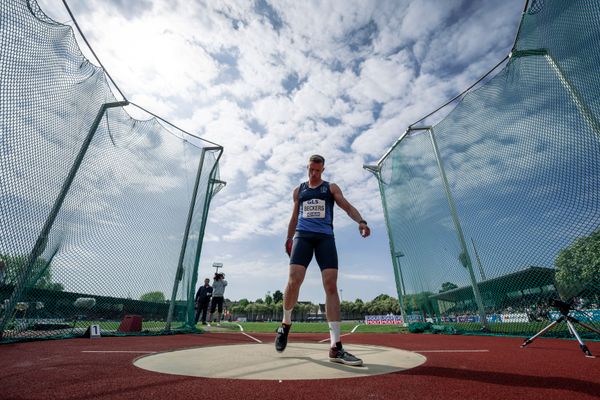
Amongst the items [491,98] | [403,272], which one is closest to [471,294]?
[403,272]

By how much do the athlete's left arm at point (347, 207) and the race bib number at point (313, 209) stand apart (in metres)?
0.19

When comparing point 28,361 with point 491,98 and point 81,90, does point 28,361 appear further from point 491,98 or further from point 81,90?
point 491,98

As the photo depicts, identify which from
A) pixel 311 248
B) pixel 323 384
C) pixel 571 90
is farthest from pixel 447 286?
pixel 323 384

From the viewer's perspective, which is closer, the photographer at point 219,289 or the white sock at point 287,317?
the white sock at point 287,317

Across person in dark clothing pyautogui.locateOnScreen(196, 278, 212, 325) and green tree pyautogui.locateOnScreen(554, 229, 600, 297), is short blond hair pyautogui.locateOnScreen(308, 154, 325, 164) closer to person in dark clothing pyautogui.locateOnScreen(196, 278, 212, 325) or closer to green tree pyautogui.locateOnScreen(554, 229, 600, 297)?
green tree pyautogui.locateOnScreen(554, 229, 600, 297)

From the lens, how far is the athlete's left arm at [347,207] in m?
2.92

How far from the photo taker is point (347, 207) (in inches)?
122

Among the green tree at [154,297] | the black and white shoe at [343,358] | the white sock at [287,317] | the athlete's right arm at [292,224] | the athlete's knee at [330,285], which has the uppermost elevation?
the athlete's right arm at [292,224]

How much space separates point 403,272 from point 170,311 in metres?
6.14

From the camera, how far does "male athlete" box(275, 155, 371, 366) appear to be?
2.75 meters

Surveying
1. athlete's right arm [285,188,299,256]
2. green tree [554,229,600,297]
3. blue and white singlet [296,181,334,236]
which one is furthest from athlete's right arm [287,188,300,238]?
green tree [554,229,600,297]

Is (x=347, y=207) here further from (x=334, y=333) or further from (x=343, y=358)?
(x=343, y=358)

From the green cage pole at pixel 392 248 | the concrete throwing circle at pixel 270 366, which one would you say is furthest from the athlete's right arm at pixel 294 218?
the green cage pole at pixel 392 248

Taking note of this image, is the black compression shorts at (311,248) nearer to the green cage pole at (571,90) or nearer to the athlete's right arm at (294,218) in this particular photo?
the athlete's right arm at (294,218)
